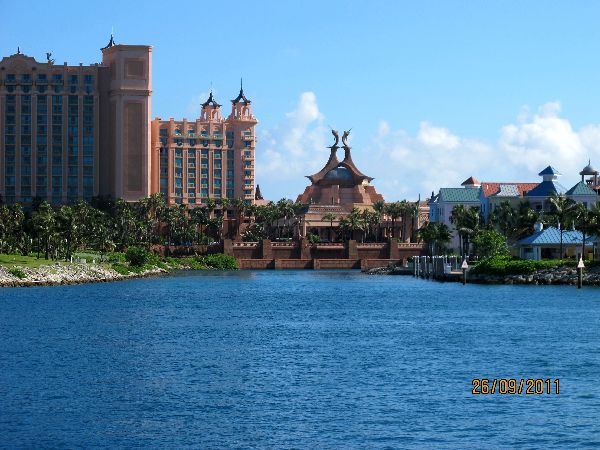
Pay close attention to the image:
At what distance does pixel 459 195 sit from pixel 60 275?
254 feet

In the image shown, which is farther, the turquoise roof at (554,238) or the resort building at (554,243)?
the resort building at (554,243)

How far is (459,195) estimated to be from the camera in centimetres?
18675

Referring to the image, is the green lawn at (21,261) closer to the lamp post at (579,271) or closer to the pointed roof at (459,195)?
the lamp post at (579,271)

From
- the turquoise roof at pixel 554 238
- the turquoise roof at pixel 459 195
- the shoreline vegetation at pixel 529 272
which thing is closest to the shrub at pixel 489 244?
the turquoise roof at pixel 554 238

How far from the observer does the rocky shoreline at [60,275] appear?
121062 millimetres

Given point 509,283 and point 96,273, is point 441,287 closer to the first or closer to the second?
point 509,283

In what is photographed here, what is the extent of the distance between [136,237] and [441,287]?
267 feet

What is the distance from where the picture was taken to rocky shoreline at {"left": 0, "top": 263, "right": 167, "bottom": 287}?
121m

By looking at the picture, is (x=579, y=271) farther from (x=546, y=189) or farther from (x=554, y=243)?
(x=546, y=189)
